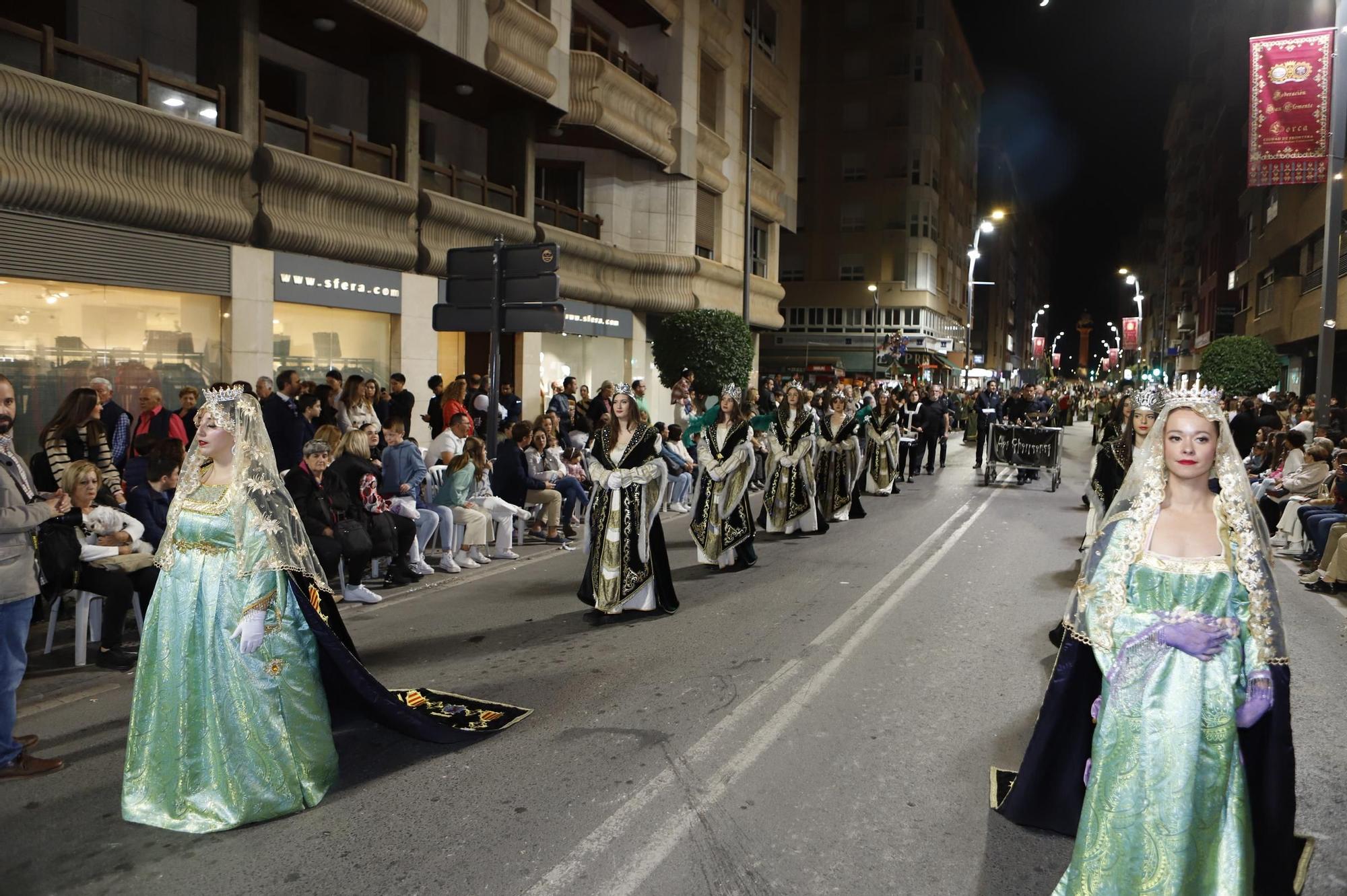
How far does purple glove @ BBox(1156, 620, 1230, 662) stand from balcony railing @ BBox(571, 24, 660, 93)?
23242mm

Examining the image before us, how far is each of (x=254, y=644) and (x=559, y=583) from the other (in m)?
5.50

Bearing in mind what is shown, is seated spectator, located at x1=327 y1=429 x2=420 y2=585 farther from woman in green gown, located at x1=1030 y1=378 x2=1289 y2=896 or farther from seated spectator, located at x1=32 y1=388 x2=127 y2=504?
woman in green gown, located at x1=1030 y1=378 x2=1289 y2=896

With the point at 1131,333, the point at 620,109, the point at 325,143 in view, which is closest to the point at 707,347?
the point at 620,109

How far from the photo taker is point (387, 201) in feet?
59.9

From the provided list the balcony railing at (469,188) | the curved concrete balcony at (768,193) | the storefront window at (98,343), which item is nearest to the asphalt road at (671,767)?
the storefront window at (98,343)

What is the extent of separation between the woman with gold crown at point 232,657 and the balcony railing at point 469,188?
16.2 metres

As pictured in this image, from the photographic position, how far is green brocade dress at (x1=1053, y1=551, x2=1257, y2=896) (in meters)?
3.26

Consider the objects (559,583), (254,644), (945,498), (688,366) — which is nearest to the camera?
(254,644)

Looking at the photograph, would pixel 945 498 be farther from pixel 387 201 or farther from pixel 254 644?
pixel 254 644

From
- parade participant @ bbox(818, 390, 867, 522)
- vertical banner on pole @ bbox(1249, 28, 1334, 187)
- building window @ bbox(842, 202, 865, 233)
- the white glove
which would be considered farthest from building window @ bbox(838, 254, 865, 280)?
the white glove

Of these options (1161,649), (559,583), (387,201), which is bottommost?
(559,583)

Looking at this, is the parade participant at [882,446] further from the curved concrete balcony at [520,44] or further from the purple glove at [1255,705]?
the purple glove at [1255,705]

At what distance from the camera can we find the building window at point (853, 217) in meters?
60.7

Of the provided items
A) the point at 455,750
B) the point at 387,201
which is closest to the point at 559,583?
the point at 455,750
